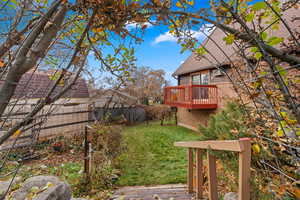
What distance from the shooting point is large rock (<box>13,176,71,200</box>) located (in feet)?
6.36

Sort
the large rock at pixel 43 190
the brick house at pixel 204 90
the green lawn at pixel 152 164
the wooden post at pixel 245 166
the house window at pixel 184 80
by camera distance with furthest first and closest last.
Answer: the house window at pixel 184 80 → the brick house at pixel 204 90 → the green lawn at pixel 152 164 → the large rock at pixel 43 190 → the wooden post at pixel 245 166

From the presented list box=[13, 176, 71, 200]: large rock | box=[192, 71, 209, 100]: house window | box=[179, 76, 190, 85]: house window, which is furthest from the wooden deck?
box=[179, 76, 190, 85]: house window

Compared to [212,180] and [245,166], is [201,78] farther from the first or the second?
[245,166]

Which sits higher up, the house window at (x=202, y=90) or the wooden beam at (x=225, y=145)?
the house window at (x=202, y=90)

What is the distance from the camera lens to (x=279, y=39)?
28.2 inches

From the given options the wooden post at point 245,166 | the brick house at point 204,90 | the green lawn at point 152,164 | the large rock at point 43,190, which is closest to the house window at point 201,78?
the brick house at point 204,90

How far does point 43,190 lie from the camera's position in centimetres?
204

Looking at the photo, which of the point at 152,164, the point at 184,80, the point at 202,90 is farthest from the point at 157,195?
the point at 184,80

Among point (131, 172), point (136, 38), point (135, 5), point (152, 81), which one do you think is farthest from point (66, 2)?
point (152, 81)

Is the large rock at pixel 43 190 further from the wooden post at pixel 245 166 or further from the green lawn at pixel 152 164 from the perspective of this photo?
the wooden post at pixel 245 166

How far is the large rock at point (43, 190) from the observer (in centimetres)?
194

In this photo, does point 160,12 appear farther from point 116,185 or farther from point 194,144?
point 116,185

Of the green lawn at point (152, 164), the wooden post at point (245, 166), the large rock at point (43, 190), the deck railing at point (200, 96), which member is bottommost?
the green lawn at point (152, 164)

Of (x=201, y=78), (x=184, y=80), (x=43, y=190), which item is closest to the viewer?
(x=43, y=190)
